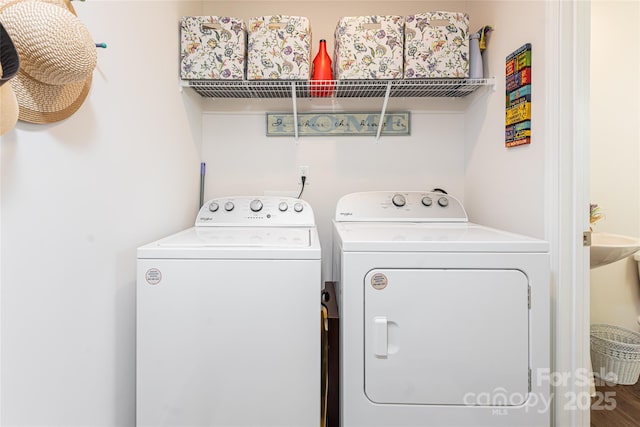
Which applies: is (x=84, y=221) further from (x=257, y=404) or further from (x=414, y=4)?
(x=414, y=4)

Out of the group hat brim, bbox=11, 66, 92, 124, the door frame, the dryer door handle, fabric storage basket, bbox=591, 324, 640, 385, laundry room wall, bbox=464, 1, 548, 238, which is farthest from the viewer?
fabric storage basket, bbox=591, 324, 640, 385

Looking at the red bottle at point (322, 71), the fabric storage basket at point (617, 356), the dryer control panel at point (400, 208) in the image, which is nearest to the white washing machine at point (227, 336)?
the dryer control panel at point (400, 208)

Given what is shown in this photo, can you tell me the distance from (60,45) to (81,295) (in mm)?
727

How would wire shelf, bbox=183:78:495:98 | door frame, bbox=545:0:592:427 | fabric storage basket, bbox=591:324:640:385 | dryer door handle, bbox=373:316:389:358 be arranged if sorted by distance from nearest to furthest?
1. dryer door handle, bbox=373:316:389:358
2. door frame, bbox=545:0:592:427
3. wire shelf, bbox=183:78:495:98
4. fabric storage basket, bbox=591:324:640:385

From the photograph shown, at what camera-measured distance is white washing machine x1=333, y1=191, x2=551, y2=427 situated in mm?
1100

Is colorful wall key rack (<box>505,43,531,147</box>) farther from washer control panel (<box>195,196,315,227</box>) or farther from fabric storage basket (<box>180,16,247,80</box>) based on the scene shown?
fabric storage basket (<box>180,16,247,80</box>)

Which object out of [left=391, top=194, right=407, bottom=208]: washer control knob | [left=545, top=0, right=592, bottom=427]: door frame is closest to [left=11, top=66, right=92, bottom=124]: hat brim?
[left=391, top=194, right=407, bottom=208]: washer control knob

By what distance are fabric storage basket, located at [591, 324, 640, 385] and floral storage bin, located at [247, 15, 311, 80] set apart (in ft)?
8.30

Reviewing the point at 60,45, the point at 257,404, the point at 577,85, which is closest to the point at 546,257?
the point at 577,85

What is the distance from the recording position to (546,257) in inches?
43.1

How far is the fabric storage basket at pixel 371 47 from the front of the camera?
1.69 metres

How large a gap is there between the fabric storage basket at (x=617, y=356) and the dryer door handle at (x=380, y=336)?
74.6 inches

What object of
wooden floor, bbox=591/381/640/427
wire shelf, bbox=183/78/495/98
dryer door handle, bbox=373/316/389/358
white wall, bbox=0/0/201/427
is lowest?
wooden floor, bbox=591/381/640/427

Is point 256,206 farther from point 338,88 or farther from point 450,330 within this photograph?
point 450,330
